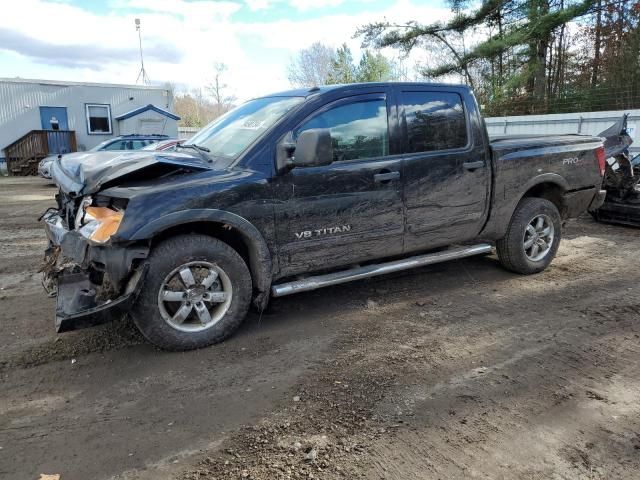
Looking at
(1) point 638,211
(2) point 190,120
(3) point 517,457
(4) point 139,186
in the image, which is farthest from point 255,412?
(2) point 190,120

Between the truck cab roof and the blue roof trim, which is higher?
the blue roof trim

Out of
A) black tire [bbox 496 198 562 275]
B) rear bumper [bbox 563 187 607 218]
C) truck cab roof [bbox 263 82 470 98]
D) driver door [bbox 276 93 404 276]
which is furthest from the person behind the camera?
rear bumper [bbox 563 187 607 218]

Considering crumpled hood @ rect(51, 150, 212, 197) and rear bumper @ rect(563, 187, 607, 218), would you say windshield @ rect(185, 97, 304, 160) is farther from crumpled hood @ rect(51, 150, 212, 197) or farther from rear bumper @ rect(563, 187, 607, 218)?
rear bumper @ rect(563, 187, 607, 218)

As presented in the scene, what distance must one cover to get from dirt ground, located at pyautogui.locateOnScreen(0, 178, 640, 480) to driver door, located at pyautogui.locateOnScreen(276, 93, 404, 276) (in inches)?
24.7

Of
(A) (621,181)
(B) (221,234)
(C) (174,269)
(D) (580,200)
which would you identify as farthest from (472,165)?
(A) (621,181)

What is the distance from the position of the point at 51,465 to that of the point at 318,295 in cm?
287

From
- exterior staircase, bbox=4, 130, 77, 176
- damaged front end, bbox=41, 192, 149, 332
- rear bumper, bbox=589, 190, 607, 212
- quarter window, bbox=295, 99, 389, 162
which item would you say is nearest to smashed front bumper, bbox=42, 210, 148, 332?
damaged front end, bbox=41, 192, 149, 332

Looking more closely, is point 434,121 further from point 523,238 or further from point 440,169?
point 523,238

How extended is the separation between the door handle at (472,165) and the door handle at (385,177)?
836mm

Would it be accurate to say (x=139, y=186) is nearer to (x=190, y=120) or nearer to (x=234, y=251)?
(x=234, y=251)

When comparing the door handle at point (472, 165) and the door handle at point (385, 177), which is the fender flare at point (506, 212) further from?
the door handle at point (385, 177)

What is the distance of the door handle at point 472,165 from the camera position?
4.76 meters

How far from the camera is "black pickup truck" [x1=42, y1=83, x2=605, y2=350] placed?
351 cm

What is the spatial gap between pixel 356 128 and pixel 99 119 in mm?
23767
